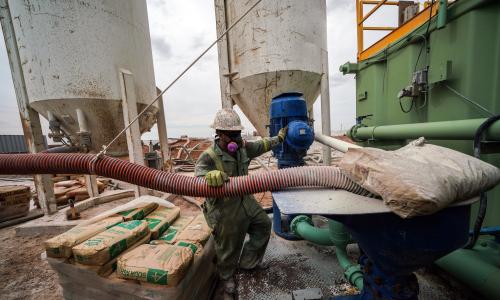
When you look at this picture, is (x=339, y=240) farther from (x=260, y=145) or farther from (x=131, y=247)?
(x=131, y=247)

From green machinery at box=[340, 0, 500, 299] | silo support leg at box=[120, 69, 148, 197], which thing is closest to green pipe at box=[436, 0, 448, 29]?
green machinery at box=[340, 0, 500, 299]

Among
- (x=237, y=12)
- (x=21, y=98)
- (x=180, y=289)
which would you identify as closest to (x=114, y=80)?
(x=21, y=98)

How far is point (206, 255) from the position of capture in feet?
6.49

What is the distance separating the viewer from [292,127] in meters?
2.11

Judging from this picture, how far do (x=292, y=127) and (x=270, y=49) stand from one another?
5.78 ft

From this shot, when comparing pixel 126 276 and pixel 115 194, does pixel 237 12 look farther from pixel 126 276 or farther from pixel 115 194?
pixel 115 194

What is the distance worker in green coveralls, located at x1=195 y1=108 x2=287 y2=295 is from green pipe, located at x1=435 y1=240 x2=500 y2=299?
1.50 meters

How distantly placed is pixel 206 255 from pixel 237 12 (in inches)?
141

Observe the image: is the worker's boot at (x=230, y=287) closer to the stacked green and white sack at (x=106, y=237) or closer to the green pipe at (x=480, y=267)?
the stacked green and white sack at (x=106, y=237)

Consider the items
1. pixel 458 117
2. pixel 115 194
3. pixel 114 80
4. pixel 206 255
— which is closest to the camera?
pixel 458 117

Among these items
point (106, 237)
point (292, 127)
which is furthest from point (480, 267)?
point (106, 237)

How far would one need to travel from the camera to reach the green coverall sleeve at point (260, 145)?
7.55 feet

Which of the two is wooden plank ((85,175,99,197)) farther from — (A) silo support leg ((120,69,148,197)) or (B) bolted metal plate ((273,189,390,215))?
(B) bolted metal plate ((273,189,390,215))

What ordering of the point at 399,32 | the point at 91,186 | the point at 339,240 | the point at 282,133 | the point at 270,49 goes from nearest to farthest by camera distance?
the point at 339,240 < the point at 282,133 < the point at 399,32 < the point at 270,49 < the point at 91,186
